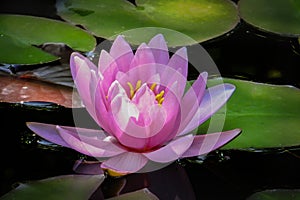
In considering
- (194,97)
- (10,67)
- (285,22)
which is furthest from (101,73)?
(285,22)

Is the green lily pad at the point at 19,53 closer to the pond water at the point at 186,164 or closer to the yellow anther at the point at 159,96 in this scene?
the pond water at the point at 186,164

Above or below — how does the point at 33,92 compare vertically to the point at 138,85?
below

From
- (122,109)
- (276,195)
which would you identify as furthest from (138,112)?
(276,195)

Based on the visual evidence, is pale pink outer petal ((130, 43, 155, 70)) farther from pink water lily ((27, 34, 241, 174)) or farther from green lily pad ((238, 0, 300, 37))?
green lily pad ((238, 0, 300, 37))

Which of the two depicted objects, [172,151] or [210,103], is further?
[210,103]

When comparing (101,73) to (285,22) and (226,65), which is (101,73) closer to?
(226,65)

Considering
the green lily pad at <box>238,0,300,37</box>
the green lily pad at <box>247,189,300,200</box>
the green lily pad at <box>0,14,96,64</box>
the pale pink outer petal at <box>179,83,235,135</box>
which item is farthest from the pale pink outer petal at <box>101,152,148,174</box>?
the green lily pad at <box>238,0,300,37</box>

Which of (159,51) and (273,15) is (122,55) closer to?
(159,51)
